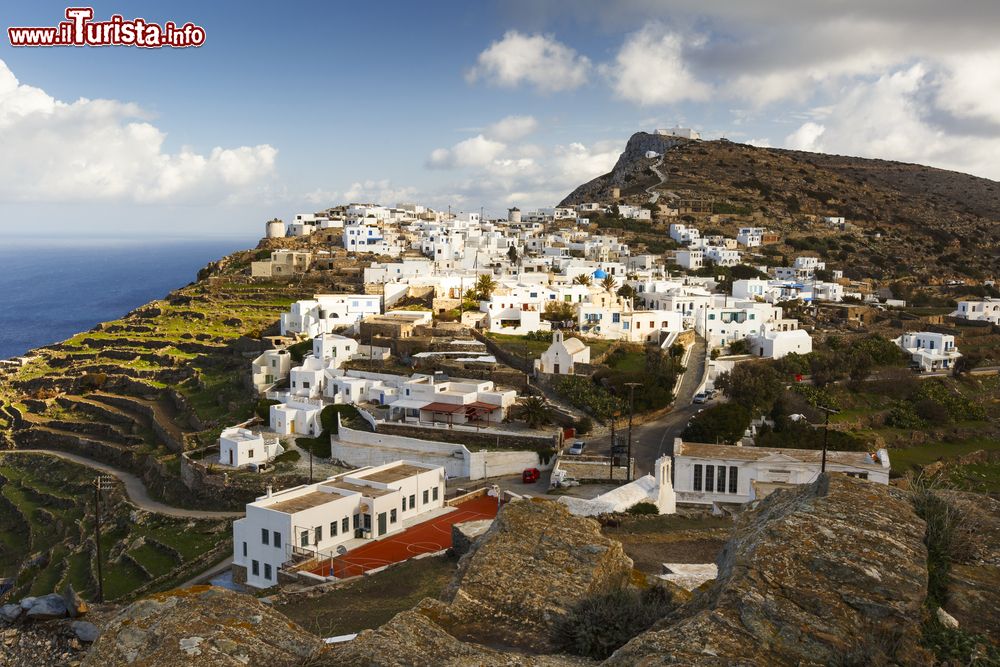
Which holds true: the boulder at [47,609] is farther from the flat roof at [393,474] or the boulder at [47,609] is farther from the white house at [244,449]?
the white house at [244,449]

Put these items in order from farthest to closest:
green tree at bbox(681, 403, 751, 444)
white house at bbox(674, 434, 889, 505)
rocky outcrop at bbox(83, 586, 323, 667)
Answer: green tree at bbox(681, 403, 751, 444) → white house at bbox(674, 434, 889, 505) → rocky outcrop at bbox(83, 586, 323, 667)

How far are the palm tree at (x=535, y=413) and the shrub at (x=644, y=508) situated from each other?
423 inches

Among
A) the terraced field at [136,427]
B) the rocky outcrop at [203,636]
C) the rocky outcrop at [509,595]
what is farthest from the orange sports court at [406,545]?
the rocky outcrop at [203,636]

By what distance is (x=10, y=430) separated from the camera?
3950 cm

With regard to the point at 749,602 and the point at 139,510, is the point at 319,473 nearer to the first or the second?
the point at 139,510

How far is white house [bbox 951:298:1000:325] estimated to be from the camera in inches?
1907

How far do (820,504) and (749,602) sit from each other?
937 mm

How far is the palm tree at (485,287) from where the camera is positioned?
43.6 metres

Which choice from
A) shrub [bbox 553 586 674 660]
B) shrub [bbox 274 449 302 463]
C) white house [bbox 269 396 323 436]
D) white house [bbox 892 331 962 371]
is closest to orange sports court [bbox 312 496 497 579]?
shrub [bbox 274 449 302 463]

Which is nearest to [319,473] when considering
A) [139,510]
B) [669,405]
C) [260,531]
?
[139,510]

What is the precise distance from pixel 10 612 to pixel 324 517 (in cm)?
1142

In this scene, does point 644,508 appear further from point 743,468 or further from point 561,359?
point 561,359

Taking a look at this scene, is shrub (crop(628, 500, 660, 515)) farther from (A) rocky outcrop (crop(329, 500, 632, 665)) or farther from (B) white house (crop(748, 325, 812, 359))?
(B) white house (crop(748, 325, 812, 359))

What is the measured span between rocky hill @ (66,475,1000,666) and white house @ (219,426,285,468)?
24.8 meters
